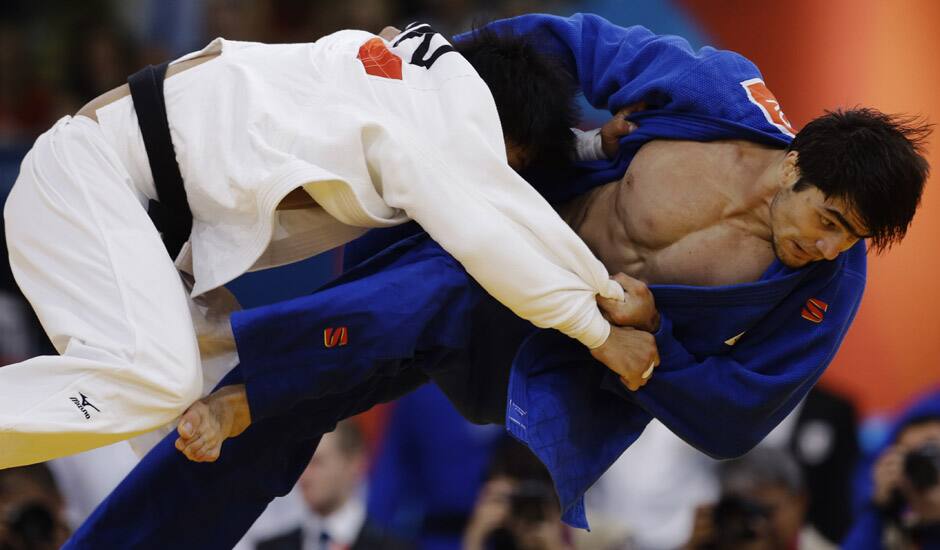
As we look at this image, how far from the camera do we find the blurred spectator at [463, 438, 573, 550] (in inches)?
153

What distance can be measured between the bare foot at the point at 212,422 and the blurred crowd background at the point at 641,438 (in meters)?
1.40

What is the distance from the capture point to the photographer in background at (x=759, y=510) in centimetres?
403

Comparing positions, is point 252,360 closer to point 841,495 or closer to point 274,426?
point 274,426

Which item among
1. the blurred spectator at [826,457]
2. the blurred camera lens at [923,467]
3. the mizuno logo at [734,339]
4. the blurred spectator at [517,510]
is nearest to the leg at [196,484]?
the mizuno logo at [734,339]

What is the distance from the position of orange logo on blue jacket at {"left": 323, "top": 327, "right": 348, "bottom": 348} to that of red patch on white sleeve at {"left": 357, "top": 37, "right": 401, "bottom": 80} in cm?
52

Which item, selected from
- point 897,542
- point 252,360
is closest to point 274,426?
point 252,360

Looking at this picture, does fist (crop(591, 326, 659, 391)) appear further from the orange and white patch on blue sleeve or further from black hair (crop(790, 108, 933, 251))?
the orange and white patch on blue sleeve

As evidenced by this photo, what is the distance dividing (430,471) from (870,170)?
224 centimetres

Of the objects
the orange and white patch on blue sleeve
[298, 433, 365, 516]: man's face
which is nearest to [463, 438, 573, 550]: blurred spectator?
[298, 433, 365, 516]: man's face

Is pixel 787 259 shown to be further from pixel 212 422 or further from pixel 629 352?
pixel 212 422

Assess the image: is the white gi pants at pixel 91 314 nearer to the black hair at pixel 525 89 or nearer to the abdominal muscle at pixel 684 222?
the black hair at pixel 525 89

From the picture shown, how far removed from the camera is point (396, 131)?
102 inches

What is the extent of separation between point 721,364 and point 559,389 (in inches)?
14.2

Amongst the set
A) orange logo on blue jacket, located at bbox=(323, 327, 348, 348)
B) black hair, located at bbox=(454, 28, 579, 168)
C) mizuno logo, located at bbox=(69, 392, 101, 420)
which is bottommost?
orange logo on blue jacket, located at bbox=(323, 327, 348, 348)
